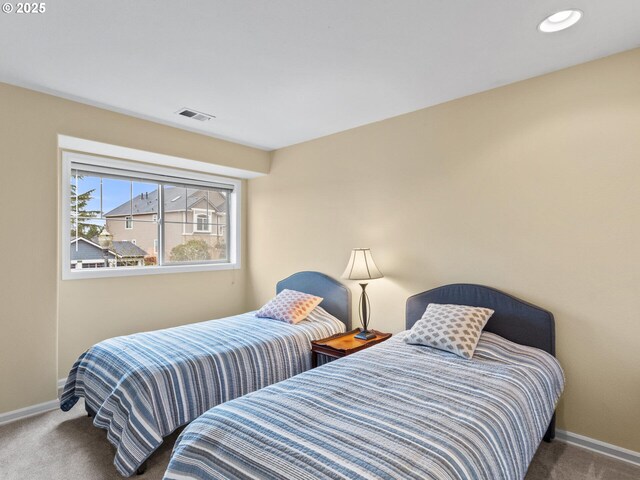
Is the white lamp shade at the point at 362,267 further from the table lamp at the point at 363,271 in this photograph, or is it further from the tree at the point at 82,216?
the tree at the point at 82,216

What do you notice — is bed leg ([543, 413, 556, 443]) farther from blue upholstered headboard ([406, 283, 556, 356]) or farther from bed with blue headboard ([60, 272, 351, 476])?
bed with blue headboard ([60, 272, 351, 476])

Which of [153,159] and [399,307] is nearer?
[399,307]

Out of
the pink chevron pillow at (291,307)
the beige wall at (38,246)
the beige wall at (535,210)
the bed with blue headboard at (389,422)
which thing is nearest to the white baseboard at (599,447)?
the beige wall at (535,210)

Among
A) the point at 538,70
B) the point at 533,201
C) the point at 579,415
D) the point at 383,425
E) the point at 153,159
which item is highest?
the point at 538,70

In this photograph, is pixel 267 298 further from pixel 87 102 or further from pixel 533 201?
pixel 533 201

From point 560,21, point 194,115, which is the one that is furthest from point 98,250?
point 560,21

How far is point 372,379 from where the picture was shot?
1878 millimetres

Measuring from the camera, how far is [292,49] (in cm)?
209

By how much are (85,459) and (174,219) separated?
247 centimetres

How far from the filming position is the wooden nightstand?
274 cm

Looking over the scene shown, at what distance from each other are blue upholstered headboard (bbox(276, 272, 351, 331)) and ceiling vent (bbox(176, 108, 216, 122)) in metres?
1.83

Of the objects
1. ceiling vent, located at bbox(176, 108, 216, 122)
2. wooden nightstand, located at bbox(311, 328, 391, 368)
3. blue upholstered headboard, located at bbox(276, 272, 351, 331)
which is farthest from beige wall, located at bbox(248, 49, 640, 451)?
ceiling vent, located at bbox(176, 108, 216, 122)

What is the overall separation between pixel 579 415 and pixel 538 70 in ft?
7.49

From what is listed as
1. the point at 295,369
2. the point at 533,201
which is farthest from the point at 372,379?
the point at 533,201
